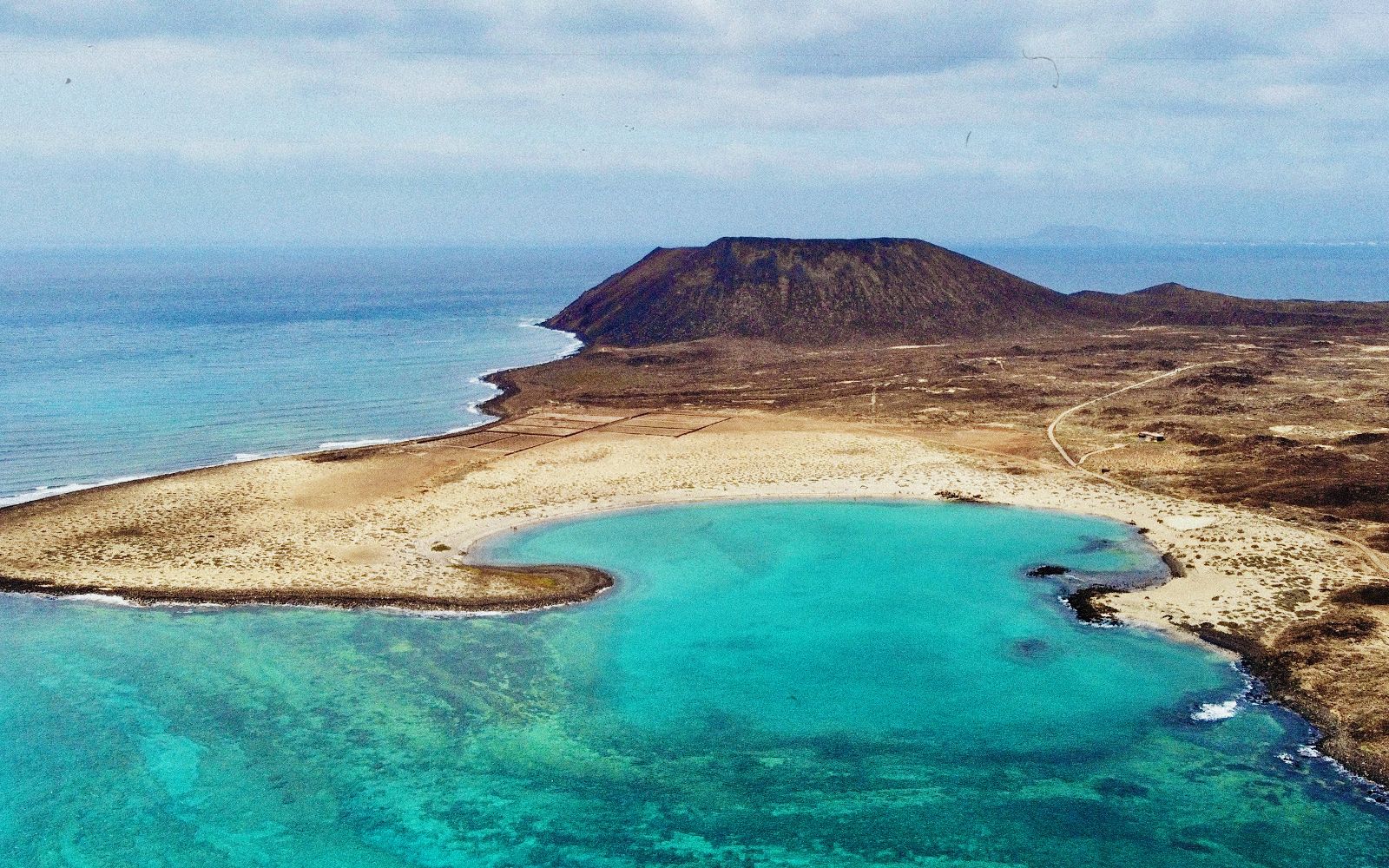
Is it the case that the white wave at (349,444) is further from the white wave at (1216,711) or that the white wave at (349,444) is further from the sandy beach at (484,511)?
the white wave at (1216,711)

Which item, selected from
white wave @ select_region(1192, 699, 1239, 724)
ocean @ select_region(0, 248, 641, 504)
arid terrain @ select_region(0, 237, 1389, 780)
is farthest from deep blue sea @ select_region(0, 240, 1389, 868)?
ocean @ select_region(0, 248, 641, 504)

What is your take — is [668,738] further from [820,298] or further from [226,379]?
[820,298]

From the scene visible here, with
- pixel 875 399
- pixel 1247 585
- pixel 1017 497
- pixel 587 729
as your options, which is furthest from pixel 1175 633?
pixel 875 399

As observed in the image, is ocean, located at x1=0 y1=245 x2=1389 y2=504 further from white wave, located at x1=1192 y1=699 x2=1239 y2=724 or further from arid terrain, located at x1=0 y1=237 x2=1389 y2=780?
white wave, located at x1=1192 y1=699 x2=1239 y2=724

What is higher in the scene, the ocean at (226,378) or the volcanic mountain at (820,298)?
the volcanic mountain at (820,298)

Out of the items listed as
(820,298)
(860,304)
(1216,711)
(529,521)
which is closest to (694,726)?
(1216,711)

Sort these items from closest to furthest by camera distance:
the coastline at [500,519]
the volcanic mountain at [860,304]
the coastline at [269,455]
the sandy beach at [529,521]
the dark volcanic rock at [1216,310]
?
the sandy beach at [529,521], the coastline at [500,519], the coastline at [269,455], the volcanic mountain at [860,304], the dark volcanic rock at [1216,310]

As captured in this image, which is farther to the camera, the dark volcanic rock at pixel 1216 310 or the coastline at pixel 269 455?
the dark volcanic rock at pixel 1216 310

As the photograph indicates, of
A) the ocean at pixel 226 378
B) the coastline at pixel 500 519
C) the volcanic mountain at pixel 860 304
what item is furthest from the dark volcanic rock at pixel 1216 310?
the coastline at pixel 500 519
